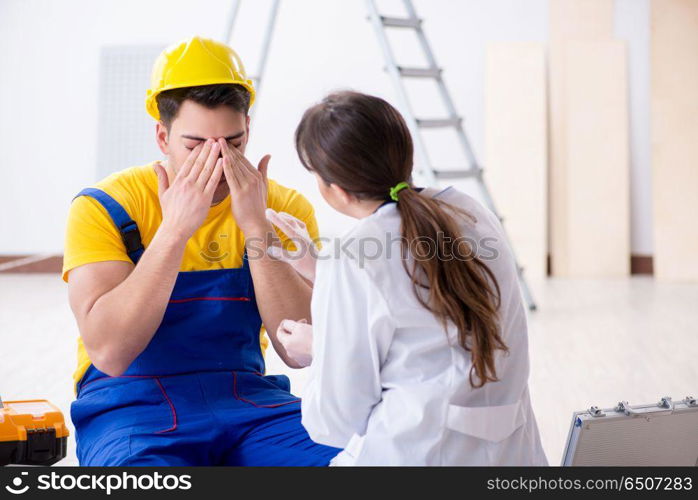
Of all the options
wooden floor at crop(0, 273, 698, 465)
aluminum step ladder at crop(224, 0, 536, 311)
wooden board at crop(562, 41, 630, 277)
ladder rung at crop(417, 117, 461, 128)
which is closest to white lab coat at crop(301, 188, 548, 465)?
wooden floor at crop(0, 273, 698, 465)

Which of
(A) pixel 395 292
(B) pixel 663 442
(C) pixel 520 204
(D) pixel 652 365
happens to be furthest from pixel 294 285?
(C) pixel 520 204

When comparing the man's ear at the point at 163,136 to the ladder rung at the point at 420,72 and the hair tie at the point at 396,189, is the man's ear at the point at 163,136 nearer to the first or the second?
the hair tie at the point at 396,189

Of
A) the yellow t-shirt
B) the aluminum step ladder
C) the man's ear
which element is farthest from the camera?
the aluminum step ladder

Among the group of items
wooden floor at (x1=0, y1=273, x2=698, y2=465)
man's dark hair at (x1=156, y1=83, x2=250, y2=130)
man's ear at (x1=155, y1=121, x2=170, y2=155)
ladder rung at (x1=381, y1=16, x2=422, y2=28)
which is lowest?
wooden floor at (x1=0, y1=273, x2=698, y2=465)

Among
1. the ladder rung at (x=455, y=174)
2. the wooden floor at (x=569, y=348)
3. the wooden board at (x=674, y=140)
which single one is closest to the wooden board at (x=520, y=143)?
the wooden floor at (x=569, y=348)

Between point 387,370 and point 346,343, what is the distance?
0.28ft

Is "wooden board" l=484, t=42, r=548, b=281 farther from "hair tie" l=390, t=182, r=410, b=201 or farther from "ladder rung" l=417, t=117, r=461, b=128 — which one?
"hair tie" l=390, t=182, r=410, b=201

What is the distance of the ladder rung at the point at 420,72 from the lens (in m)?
5.23

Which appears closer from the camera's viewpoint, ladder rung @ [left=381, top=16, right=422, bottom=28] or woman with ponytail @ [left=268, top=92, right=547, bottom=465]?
woman with ponytail @ [left=268, top=92, right=547, bottom=465]

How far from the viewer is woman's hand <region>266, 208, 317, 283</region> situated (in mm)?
1808

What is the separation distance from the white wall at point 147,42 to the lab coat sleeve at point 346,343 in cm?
642

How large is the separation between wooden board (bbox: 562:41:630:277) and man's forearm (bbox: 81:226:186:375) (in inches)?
254

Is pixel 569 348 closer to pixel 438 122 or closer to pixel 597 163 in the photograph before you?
pixel 438 122

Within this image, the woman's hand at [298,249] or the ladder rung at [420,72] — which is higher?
the ladder rung at [420,72]
